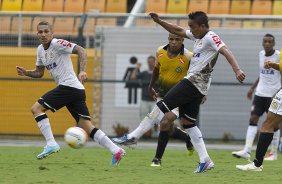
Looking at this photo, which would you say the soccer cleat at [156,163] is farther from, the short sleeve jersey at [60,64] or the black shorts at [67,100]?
the short sleeve jersey at [60,64]

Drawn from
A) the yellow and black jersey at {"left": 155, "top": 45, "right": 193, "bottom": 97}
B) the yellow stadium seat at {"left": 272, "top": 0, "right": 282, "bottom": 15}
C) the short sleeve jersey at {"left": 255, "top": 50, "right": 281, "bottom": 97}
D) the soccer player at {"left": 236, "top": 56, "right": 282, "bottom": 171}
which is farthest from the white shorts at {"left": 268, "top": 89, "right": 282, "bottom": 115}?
the yellow stadium seat at {"left": 272, "top": 0, "right": 282, "bottom": 15}

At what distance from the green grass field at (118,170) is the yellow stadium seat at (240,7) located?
8611mm

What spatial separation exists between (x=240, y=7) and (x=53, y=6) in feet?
17.6

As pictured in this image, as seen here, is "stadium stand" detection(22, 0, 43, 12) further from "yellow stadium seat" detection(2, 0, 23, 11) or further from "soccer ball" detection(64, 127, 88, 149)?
"soccer ball" detection(64, 127, 88, 149)

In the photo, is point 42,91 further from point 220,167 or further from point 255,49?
point 220,167

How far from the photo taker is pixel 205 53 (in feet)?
41.1

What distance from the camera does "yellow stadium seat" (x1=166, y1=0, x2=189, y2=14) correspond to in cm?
2572

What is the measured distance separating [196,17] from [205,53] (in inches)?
20.7

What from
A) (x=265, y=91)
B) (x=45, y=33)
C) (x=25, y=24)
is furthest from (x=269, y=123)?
(x=25, y=24)

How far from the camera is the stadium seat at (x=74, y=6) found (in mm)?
25875

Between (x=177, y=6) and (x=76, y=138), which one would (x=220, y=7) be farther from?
(x=76, y=138)

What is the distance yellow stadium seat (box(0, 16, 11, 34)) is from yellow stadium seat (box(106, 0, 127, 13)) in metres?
4.20

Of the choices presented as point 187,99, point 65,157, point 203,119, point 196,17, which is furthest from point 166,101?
point 203,119

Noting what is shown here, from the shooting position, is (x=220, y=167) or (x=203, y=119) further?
(x=203, y=119)
